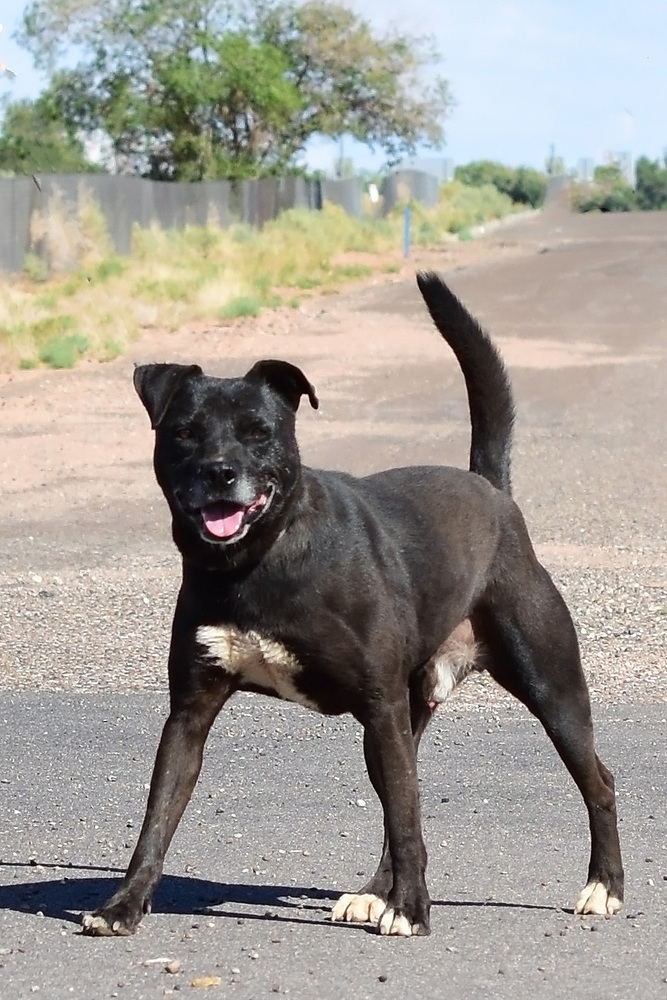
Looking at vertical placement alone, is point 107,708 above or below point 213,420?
below

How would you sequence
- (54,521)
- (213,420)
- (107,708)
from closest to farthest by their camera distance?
(213,420) < (107,708) < (54,521)

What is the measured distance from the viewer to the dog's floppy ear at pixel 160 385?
16.0 ft

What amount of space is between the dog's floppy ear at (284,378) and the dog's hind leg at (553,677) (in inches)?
36.2

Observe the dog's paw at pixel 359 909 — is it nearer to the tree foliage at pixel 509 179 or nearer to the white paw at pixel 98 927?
the white paw at pixel 98 927

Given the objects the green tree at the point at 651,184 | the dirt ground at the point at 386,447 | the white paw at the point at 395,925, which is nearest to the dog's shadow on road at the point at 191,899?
the white paw at the point at 395,925

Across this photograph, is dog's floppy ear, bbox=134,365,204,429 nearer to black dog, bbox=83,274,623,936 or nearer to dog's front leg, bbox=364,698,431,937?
black dog, bbox=83,274,623,936

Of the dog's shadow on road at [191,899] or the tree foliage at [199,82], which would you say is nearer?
the dog's shadow on road at [191,899]

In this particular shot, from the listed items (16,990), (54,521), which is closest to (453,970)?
(16,990)

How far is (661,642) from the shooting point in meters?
9.31

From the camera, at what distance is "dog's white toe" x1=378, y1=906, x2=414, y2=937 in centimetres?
479

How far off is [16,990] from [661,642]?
18.2 feet

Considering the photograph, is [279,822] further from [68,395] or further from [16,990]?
[68,395]

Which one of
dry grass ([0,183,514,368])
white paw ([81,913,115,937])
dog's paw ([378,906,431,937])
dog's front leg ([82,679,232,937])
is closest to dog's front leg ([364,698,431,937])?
dog's paw ([378,906,431,937])

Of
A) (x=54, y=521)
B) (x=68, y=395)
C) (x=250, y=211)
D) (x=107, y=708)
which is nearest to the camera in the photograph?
(x=107, y=708)
